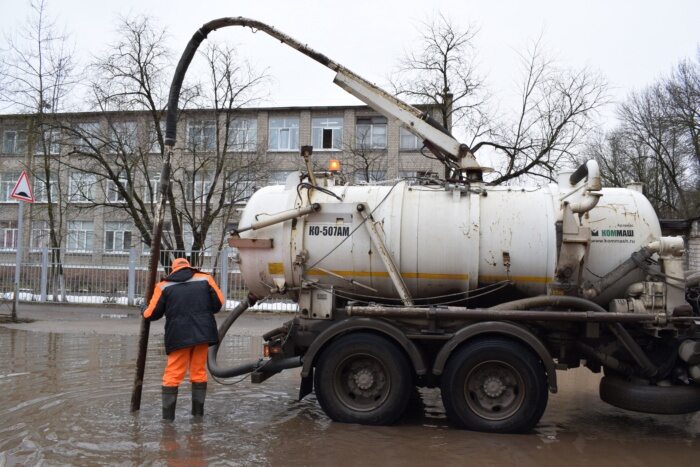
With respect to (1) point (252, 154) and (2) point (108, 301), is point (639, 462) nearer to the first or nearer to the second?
(2) point (108, 301)

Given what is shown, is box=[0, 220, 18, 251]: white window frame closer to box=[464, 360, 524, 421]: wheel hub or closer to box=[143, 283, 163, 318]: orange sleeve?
box=[143, 283, 163, 318]: orange sleeve

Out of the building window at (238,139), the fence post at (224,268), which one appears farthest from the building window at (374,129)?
the fence post at (224,268)

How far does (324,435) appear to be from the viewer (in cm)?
580

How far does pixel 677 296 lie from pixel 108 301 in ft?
50.6

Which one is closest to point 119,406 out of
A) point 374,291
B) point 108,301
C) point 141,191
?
point 374,291

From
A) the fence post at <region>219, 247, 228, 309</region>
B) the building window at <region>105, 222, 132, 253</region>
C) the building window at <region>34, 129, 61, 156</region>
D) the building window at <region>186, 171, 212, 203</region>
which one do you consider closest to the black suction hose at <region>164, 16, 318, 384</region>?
the fence post at <region>219, 247, 228, 309</region>

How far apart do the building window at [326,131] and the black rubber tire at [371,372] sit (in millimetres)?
27145

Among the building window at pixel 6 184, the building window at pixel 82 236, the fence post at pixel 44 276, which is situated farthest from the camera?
the building window at pixel 6 184

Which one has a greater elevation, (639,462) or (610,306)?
(610,306)

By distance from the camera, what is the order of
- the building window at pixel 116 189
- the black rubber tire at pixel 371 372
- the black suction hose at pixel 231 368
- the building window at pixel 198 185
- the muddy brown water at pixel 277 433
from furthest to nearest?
the building window at pixel 198 185 < the building window at pixel 116 189 < the black suction hose at pixel 231 368 < the black rubber tire at pixel 371 372 < the muddy brown water at pixel 277 433

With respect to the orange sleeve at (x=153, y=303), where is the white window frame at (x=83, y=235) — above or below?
above

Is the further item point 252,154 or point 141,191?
point 141,191

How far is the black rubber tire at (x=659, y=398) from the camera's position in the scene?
18.6 ft

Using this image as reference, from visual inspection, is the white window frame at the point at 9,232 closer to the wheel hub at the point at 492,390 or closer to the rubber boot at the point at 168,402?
the rubber boot at the point at 168,402
